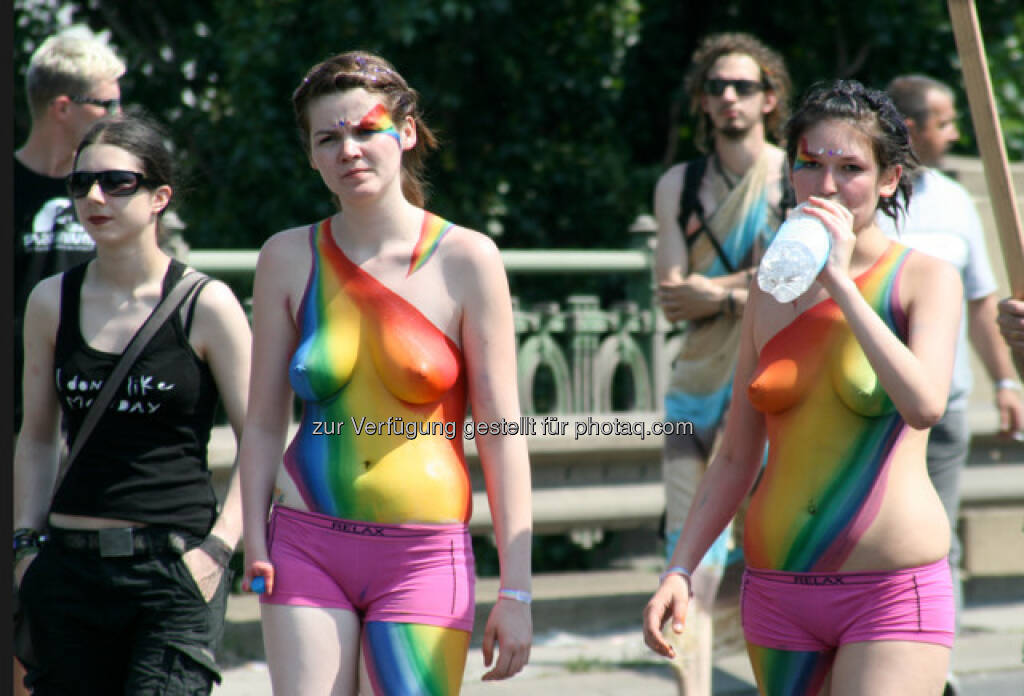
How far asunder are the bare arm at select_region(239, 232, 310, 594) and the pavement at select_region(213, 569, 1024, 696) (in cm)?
281

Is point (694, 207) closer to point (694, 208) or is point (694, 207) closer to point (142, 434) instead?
point (694, 208)

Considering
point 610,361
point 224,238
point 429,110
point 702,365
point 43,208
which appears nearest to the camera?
point 43,208

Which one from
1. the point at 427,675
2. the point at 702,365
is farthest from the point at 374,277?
the point at 702,365

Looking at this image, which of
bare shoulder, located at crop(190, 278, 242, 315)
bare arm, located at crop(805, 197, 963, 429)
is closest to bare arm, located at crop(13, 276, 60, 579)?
bare shoulder, located at crop(190, 278, 242, 315)

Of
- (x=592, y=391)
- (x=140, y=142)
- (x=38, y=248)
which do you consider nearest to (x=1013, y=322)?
(x=140, y=142)

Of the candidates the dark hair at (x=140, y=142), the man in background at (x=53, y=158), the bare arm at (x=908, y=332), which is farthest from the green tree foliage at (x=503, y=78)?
the bare arm at (x=908, y=332)

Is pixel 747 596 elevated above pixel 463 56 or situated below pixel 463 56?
below

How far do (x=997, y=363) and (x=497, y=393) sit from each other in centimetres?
297

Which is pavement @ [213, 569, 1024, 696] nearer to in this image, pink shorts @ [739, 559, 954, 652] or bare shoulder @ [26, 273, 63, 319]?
bare shoulder @ [26, 273, 63, 319]

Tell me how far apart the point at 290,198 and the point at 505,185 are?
5.01 feet

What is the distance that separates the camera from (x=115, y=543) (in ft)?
10.9

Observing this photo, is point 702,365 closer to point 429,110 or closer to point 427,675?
point 427,675

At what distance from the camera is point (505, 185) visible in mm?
9477

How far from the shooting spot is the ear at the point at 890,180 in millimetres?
3141
